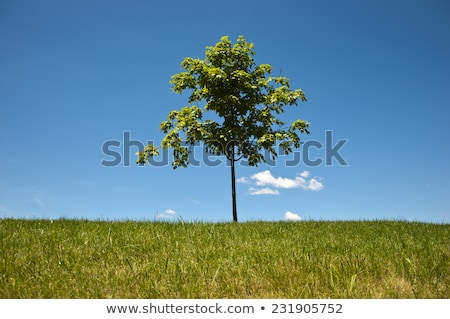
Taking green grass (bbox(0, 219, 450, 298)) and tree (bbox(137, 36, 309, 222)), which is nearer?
green grass (bbox(0, 219, 450, 298))

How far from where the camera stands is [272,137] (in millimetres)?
15297

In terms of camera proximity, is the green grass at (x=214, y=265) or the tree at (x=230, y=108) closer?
the green grass at (x=214, y=265)

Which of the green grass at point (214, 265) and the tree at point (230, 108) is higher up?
the tree at point (230, 108)

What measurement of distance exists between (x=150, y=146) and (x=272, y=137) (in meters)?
5.46

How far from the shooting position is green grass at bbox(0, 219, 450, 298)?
466cm

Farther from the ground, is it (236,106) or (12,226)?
(236,106)

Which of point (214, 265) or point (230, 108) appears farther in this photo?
point (230, 108)

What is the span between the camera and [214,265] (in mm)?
5477

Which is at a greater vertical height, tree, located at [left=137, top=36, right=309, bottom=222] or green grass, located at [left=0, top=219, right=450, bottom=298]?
tree, located at [left=137, top=36, right=309, bottom=222]

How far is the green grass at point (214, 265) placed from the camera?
15.3ft
